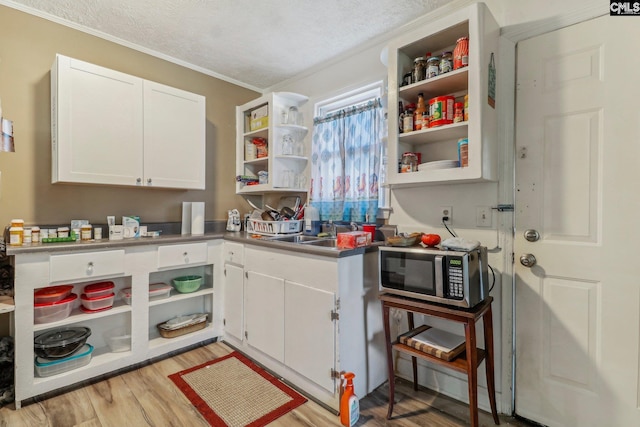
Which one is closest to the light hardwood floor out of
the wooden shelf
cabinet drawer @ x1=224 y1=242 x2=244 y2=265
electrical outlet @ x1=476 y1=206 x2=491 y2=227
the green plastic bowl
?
the wooden shelf

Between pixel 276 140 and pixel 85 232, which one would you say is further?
pixel 276 140

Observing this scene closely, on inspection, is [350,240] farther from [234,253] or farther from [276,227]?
[234,253]

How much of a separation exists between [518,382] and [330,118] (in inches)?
86.7

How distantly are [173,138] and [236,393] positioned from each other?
194 cm

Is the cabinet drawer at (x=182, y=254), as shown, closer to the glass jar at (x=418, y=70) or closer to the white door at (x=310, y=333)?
the white door at (x=310, y=333)

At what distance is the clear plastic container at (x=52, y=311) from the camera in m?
1.80

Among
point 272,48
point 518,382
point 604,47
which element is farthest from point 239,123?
point 518,382

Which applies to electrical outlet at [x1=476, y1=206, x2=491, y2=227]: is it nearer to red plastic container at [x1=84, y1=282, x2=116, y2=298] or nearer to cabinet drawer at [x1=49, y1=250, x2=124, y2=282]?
cabinet drawer at [x1=49, y1=250, x2=124, y2=282]

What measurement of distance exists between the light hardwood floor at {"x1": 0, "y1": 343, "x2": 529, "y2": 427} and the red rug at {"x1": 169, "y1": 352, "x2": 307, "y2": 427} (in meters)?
0.05

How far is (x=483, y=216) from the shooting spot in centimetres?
172

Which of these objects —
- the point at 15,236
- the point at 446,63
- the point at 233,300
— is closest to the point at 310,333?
the point at 233,300

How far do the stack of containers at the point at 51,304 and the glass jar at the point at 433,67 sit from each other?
260cm

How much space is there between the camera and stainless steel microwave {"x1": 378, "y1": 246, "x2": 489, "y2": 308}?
1356 mm

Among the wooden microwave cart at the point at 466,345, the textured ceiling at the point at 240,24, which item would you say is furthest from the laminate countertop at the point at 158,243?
the textured ceiling at the point at 240,24
